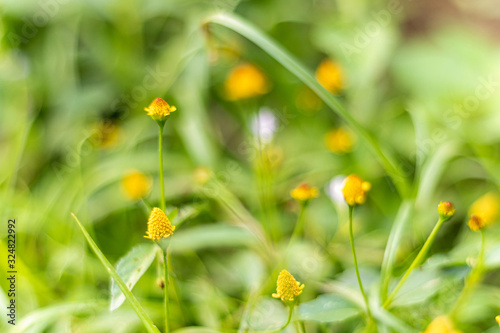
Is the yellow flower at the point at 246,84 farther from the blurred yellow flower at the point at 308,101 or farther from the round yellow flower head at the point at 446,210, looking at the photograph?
the round yellow flower head at the point at 446,210

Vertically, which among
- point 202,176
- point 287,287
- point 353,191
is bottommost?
point 287,287

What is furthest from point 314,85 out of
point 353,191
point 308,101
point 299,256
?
point 308,101

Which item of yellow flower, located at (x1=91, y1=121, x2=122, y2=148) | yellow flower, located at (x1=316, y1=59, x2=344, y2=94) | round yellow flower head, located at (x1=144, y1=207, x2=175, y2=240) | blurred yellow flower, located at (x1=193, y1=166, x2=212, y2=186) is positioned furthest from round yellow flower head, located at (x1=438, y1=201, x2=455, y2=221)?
yellow flower, located at (x1=91, y1=121, x2=122, y2=148)

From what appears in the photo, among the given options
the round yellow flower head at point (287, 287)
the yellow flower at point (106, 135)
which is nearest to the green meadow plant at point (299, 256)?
the round yellow flower head at point (287, 287)

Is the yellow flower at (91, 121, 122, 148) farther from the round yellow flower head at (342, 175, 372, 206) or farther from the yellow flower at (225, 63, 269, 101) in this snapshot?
the round yellow flower head at (342, 175, 372, 206)

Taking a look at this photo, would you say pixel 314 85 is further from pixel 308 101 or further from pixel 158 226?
pixel 308 101
